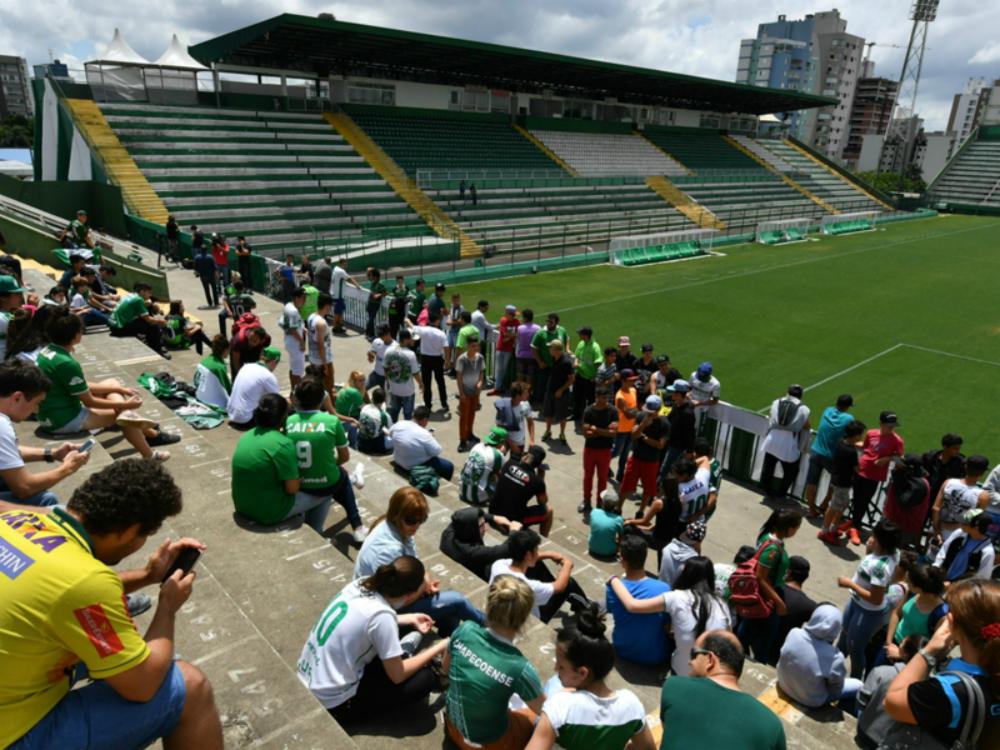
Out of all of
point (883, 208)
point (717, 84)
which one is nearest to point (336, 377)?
point (717, 84)

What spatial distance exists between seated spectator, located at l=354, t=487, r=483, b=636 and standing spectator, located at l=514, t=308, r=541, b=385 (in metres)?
7.18

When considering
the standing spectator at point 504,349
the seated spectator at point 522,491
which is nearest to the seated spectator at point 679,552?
the seated spectator at point 522,491

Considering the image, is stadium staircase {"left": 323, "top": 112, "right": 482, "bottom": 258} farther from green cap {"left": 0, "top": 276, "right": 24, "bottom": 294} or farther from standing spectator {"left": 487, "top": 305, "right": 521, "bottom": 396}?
green cap {"left": 0, "top": 276, "right": 24, "bottom": 294}

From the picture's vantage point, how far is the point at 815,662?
4297mm

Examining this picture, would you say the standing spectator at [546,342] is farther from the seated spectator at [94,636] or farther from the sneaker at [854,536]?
the seated spectator at [94,636]

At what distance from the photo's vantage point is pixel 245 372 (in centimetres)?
721

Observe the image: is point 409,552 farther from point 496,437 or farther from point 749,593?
point 496,437

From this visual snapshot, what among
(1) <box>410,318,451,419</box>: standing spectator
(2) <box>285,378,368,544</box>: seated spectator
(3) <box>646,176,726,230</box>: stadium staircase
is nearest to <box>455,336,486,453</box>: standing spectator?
(1) <box>410,318,451,419</box>: standing spectator

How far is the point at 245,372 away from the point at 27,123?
4668 inches

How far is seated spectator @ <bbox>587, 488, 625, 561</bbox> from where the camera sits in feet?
21.5

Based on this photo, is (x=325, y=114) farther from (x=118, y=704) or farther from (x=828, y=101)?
(x=828, y=101)

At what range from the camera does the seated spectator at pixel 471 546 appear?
5242 millimetres

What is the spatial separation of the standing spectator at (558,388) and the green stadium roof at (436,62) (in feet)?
83.8

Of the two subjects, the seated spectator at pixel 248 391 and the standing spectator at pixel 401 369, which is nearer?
the seated spectator at pixel 248 391
